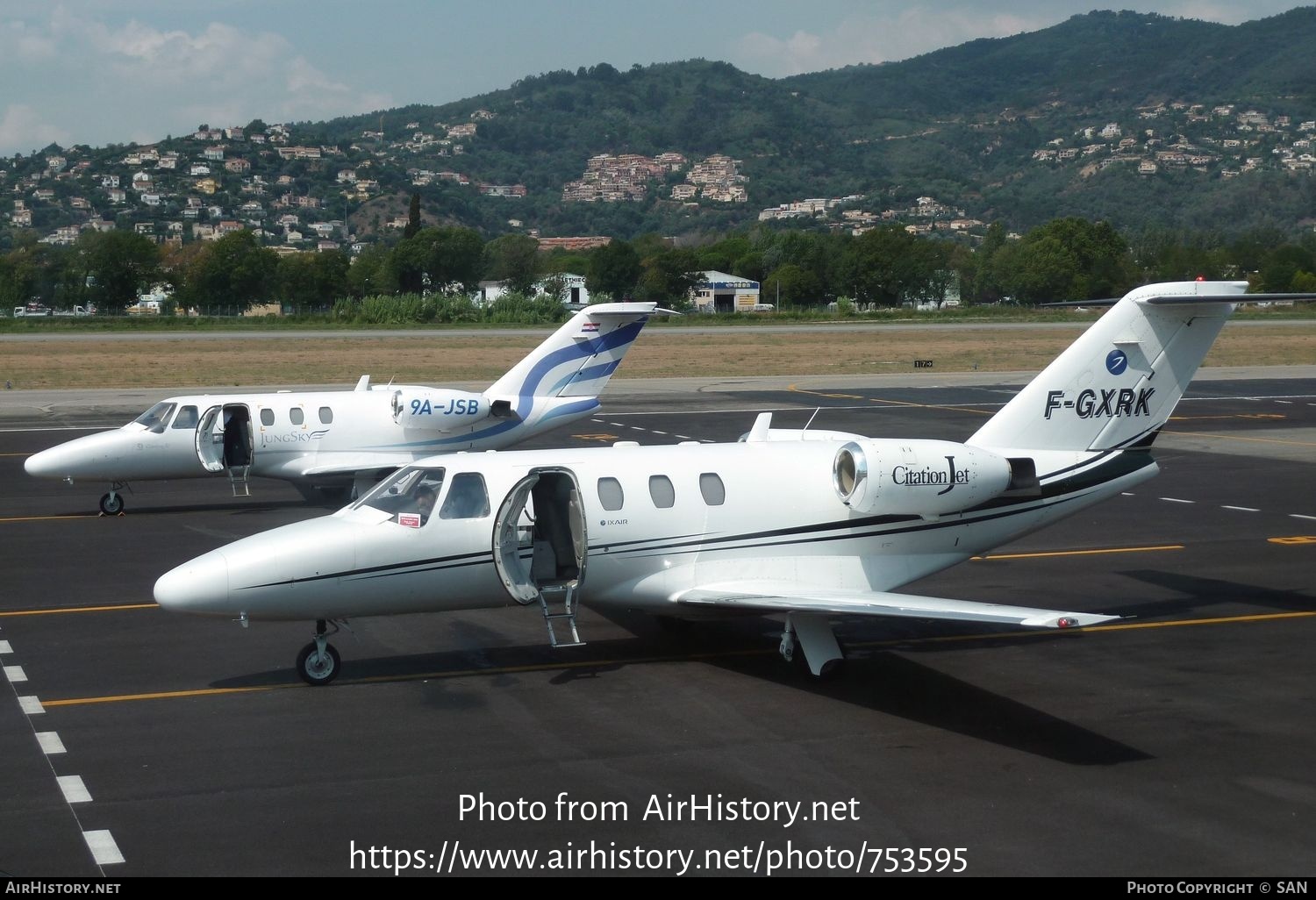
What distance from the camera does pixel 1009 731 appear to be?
12828mm

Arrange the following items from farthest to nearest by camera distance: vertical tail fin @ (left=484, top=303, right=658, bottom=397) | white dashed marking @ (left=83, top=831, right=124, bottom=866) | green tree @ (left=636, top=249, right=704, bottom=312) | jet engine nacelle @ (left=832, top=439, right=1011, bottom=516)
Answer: green tree @ (left=636, top=249, right=704, bottom=312) < vertical tail fin @ (left=484, top=303, right=658, bottom=397) < jet engine nacelle @ (left=832, top=439, right=1011, bottom=516) < white dashed marking @ (left=83, top=831, right=124, bottom=866)

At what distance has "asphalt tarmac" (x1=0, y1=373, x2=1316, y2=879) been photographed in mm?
9984

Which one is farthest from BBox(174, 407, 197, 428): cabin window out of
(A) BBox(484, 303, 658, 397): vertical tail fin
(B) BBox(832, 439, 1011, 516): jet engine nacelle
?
(B) BBox(832, 439, 1011, 516): jet engine nacelle

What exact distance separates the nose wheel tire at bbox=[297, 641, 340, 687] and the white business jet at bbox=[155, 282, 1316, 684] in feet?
0.07

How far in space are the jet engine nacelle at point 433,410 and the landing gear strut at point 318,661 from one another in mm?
12072

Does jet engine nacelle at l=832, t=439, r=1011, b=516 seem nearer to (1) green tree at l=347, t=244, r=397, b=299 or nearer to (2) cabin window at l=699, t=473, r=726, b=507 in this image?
(2) cabin window at l=699, t=473, r=726, b=507

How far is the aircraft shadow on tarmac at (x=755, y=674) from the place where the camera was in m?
12.8

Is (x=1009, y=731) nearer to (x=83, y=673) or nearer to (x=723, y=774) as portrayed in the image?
(x=723, y=774)

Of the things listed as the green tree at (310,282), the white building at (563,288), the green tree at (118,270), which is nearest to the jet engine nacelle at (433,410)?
the white building at (563,288)

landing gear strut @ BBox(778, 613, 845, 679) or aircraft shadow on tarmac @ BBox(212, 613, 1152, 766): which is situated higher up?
landing gear strut @ BBox(778, 613, 845, 679)

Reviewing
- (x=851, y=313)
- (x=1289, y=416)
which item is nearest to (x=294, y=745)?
(x=1289, y=416)

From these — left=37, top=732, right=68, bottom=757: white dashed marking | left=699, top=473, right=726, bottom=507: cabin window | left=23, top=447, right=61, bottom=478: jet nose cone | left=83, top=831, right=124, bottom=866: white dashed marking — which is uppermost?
left=699, top=473, right=726, bottom=507: cabin window

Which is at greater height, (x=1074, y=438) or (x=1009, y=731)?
(x=1074, y=438)
